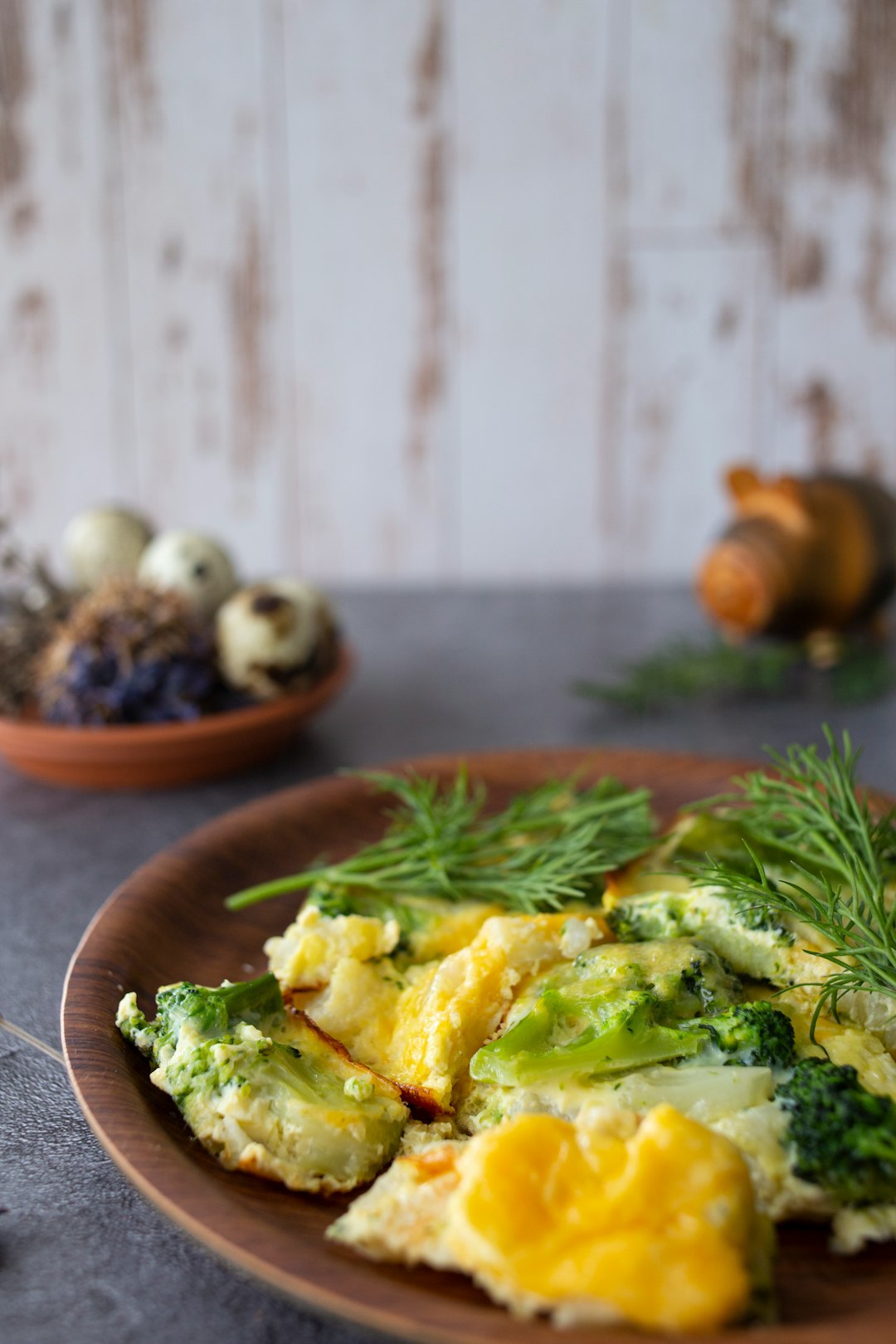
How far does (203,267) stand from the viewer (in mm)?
3723

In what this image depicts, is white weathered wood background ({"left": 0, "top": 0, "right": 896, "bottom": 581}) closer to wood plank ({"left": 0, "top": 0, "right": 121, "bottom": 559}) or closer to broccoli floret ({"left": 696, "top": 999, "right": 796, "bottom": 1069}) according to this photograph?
wood plank ({"left": 0, "top": 0, "right": 121, "bottom": 559})

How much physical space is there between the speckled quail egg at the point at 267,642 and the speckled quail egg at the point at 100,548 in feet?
1.20

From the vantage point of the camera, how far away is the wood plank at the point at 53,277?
140 inches

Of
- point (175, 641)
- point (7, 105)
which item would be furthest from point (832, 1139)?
point (7, 105)

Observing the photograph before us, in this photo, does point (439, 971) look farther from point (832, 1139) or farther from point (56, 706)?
point (56, 706)

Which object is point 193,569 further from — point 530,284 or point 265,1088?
point 530,284

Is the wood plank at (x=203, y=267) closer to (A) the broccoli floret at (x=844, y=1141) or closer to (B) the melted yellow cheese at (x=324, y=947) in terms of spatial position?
(B) the melted yellow cheese at (x=324, y=947)

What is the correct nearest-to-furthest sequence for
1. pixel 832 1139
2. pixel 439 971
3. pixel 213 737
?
1. pixel 832 1139
2. pixel 439 971
3. pixel 213 737

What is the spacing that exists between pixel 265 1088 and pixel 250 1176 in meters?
0.07

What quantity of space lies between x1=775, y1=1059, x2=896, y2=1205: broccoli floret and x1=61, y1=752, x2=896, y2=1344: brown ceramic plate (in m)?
0.05

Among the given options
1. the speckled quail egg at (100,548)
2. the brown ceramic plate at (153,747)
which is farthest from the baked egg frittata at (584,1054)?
the speckled quail egg at (100,548)

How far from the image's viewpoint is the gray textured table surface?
89 cm

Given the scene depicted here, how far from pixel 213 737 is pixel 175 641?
0.68ft

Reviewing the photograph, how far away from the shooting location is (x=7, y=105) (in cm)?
360
